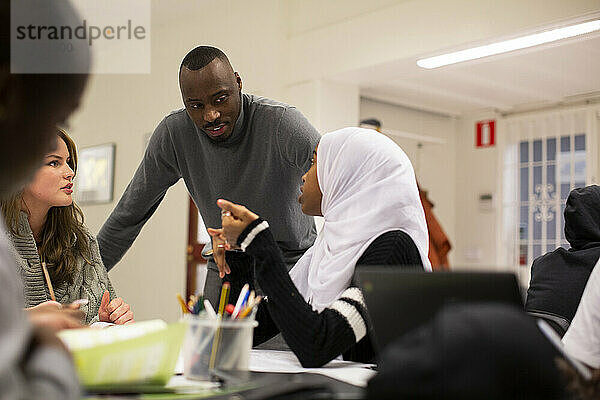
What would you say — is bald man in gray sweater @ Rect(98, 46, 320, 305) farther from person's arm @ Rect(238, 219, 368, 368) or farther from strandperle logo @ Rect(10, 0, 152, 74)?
strandperle logo @ Rect(10, 0, 152, 74)

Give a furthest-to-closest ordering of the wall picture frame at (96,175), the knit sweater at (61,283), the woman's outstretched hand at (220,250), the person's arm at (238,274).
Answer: the wall picture frame at (96,175) → the knit sweater at (61,283) → the person's arm at (238,274) → the woman's outstretched hand at (220,250)

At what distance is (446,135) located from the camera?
239 inches

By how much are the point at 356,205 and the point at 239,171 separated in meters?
0.84

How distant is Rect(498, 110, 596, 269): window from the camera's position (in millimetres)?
5258

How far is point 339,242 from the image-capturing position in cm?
152

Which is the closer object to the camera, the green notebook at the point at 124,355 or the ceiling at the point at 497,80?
the green notebook at the point at 124,355

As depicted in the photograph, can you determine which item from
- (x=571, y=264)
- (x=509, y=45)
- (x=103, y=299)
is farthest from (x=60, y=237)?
(x=509, y=45)

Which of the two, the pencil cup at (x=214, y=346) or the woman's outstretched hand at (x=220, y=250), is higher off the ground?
the woman's outstretched hand at (x=220, y=250)

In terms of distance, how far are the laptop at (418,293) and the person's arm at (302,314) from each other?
275 mm

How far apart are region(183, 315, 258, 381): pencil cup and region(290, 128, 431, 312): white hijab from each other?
0.43 m

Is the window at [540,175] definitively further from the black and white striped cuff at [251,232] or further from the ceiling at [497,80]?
the black and white striped cuff at [251,232]

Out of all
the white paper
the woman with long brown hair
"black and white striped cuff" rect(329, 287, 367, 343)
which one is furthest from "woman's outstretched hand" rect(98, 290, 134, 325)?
"black and white striped cuff" rect(329, 287, 367, 343)

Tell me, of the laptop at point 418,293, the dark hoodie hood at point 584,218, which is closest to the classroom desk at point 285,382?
the laptop at point 418,293

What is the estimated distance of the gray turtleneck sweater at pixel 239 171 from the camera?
7.33ft
